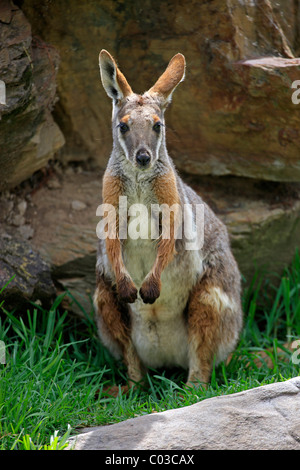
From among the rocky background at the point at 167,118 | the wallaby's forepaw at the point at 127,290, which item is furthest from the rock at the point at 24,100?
the wallaby's forepaw at the point at 127,290

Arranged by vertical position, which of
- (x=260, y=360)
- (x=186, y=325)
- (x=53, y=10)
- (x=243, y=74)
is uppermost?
(x=53, y=10)

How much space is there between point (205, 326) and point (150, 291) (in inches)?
28.3

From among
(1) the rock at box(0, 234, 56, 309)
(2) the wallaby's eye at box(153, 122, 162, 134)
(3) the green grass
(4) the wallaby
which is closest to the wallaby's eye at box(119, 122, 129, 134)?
(4) the wallaby

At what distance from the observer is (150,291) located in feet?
16.0

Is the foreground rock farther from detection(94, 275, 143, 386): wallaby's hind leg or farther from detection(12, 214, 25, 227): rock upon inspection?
detection(12, 214, 25, 227): rock

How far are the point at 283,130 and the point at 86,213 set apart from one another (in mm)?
2042

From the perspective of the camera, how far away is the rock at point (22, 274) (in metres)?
5.48

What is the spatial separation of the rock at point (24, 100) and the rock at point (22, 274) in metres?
0.60

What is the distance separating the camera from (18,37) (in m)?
5.40

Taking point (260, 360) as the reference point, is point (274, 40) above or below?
above

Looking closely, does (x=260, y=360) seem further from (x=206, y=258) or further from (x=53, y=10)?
(x=53, y=10)

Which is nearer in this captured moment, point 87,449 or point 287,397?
point 87,449

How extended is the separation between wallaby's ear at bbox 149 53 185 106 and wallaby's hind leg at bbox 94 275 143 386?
5.19 feet

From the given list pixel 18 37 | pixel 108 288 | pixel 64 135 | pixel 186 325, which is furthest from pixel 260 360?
pixel 18 37
